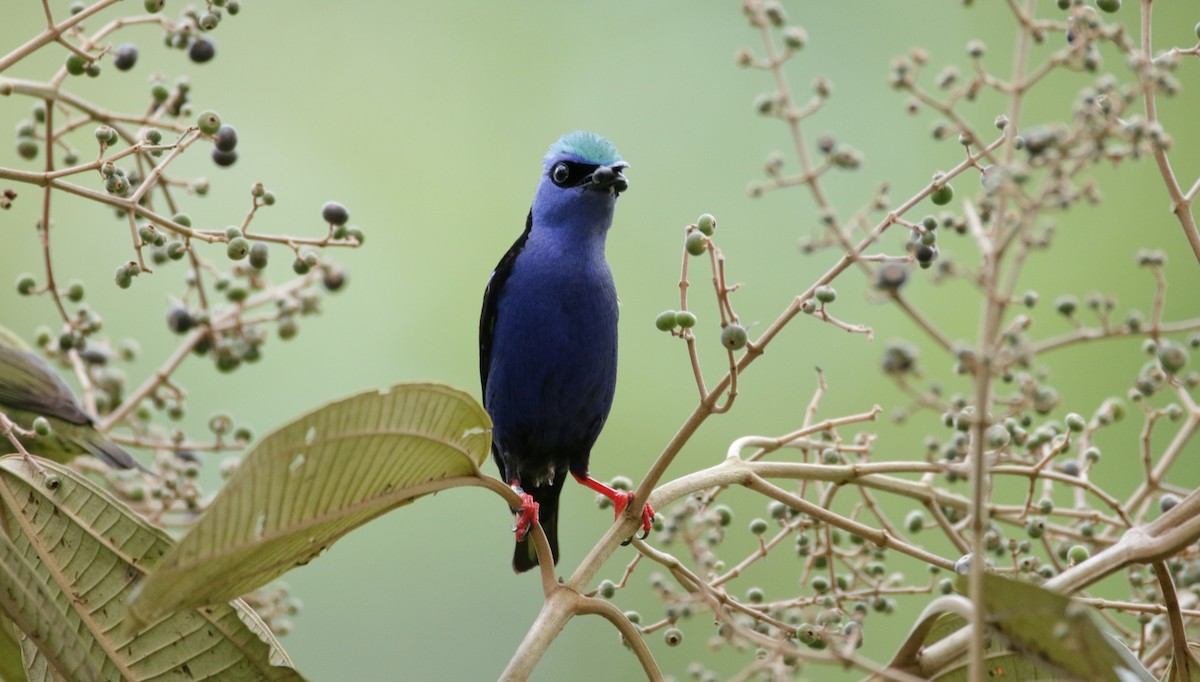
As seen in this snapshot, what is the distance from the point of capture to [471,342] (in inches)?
240

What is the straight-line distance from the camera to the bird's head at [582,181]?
3.42 metres

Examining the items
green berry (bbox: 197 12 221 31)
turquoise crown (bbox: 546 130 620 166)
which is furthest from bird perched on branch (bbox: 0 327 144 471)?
turquoise crown (bbox: 546 130 620 166)

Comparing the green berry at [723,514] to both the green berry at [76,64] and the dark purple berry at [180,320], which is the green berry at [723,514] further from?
the green berry at [76,64]

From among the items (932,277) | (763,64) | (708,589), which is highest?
(763,64)

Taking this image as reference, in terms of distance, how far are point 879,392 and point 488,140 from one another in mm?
2541

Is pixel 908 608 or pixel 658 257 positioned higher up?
pixel 658 257

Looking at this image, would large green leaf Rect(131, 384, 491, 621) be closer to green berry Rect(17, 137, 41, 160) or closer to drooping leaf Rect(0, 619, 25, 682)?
drooping leaf Rect(0, 619, 25, 682)

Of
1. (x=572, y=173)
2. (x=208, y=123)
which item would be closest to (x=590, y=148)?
(x=572, y=173)

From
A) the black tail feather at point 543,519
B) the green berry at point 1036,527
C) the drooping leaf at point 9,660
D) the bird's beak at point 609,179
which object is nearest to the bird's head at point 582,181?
the bird's beak at point 609,179

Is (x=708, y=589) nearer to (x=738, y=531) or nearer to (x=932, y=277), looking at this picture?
(x=932, y=277)

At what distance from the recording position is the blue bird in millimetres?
3426

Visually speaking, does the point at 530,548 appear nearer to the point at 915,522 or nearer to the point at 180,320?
the point at 915,522

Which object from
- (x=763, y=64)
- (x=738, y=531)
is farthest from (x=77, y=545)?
(x=738, y=531)

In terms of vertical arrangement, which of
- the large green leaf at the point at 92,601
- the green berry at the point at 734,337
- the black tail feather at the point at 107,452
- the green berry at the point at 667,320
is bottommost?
the large green leaf at the point at 92,601
